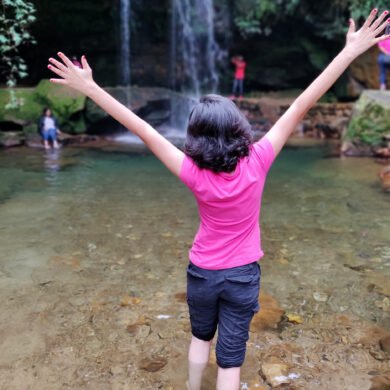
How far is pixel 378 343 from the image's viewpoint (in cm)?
310

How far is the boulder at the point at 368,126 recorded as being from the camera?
32.0ft

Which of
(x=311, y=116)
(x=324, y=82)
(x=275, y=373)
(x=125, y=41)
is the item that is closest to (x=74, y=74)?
(x=324, y=82)

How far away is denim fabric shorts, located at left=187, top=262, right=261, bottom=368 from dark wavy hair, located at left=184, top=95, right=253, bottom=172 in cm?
46

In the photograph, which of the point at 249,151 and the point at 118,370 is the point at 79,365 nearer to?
the point at 118,370

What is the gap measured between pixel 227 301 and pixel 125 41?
15743 millimetres

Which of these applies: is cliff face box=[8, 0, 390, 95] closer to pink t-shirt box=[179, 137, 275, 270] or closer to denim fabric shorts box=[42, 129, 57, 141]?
denim fabric shorts box=[42, 129, 57, 141]

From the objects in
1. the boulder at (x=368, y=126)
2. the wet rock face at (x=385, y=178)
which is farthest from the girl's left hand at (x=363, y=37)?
the boulder at (x=368, y=126)

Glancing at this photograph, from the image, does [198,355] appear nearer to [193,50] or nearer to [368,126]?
[368,126]

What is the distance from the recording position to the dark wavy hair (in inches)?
74.8

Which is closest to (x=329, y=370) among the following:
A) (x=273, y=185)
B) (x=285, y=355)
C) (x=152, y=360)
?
(x=285, y=355)

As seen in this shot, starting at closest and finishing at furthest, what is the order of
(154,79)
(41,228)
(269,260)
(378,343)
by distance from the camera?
(378,343), (269,260), (41,228), (154,79)

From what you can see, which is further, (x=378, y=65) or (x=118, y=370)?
(x=378, y=65)

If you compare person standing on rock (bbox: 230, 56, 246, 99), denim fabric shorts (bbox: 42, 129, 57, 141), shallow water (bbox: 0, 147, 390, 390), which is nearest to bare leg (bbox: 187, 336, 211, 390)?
shallow water (bbox: 0, 147, 390, 390)

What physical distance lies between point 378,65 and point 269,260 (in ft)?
35.3
